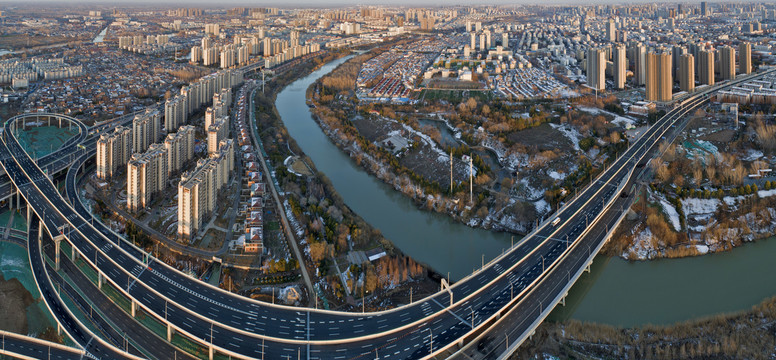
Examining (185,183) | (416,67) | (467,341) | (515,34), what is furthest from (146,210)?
(515,34)

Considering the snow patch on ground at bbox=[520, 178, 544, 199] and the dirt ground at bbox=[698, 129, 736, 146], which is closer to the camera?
the snow patch on ground at bbox=[520, 178, 544, 199]

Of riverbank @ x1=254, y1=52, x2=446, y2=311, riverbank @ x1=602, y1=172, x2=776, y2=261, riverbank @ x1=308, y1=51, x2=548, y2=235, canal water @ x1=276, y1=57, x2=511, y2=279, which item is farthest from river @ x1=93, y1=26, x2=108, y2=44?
riverbank @ x1=602, y1=172, x2=776, y2=261

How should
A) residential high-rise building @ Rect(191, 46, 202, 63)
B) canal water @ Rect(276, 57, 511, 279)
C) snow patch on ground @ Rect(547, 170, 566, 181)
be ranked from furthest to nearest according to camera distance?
residential high-rise building @ Rect(191, 46, 202, 63) < snow patch on ground @ Rect(547, 170, 566, 181) < canal water @ Rect(276, 57, 511, 279)

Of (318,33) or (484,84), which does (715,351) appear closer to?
(484,84)

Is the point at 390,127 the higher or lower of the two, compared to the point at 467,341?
higher

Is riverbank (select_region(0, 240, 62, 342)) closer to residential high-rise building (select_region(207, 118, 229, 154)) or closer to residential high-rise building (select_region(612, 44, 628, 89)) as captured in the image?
residential high-rise building (select_region(207, 118, 229, 154))

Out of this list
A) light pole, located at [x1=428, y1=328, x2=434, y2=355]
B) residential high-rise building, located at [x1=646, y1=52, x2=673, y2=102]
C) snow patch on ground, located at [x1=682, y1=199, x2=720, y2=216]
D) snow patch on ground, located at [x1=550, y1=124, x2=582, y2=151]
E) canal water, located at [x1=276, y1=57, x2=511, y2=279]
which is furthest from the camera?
residential high-rise building, located at [x1=646, y1=52, x2=673, y2=102]
